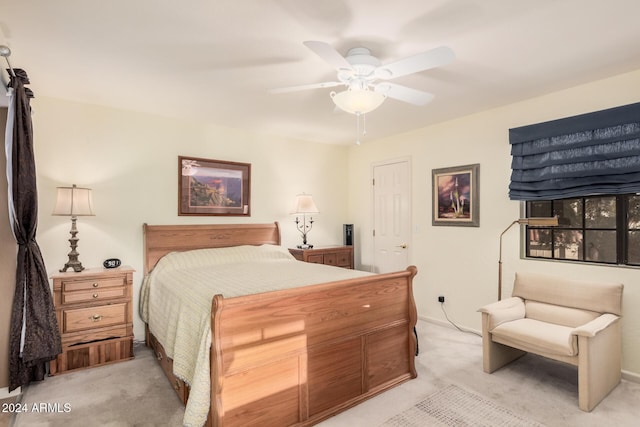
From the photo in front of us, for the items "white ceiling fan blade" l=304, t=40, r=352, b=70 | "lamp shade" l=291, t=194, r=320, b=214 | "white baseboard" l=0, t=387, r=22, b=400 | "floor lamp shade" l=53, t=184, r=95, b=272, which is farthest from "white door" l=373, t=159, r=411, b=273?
"white baseboard" l=0, t=387, r=22, b=400

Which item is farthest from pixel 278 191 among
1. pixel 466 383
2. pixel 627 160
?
pixel 627 160

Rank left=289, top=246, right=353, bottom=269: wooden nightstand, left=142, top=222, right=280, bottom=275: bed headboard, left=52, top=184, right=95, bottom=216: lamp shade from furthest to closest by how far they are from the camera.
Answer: left=289, top=246, right=353, bottom=269: wooden nightstand, left=142, top=222, right=280, bottom=275: bed headboard, left=52, top=184, right=95, bottom=216: lamp shade

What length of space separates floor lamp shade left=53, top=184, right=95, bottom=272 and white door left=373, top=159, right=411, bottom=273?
3.53 metres

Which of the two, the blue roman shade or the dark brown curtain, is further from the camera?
the blue roman shade

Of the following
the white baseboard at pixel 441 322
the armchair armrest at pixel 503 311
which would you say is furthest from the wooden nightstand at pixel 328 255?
the armchair armrest at pixel 503 311

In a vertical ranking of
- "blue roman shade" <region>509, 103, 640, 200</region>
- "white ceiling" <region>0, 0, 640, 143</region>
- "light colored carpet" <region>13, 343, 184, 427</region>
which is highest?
"white ceiling" <region>0, 0, 640, 143</region>

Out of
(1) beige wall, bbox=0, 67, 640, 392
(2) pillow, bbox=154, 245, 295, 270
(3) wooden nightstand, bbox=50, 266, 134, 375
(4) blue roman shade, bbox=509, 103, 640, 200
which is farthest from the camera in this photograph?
(2) pillow, bbox=154, 245, 295, 270

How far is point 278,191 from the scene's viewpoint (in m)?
4.80

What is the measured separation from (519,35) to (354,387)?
8.48 feet

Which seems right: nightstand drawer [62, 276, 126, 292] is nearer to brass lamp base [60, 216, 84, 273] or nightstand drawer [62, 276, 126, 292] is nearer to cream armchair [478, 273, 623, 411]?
brass lamp base [60, 216, 84, 273]

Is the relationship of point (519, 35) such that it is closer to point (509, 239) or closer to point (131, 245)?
point (509, 239)

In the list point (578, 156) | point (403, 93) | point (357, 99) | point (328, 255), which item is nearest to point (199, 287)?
point (357, 99)

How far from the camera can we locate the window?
2857 millimetres

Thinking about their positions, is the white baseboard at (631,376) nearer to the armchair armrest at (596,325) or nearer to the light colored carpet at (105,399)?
the armchair armrest at (596,325)
